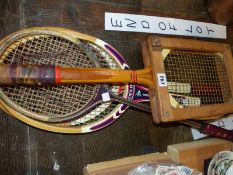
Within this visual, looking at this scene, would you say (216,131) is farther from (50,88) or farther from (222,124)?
(50,88)

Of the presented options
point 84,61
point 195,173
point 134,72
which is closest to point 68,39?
point 84,61

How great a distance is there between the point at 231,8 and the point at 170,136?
0.50 metres

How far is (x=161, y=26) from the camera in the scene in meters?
1.05

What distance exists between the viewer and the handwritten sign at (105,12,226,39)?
3.22ft

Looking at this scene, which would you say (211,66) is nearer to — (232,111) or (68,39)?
(232,111)

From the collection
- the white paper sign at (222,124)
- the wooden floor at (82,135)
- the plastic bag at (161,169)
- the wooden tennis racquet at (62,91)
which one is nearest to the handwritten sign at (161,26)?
the wooden floor at (82,135)

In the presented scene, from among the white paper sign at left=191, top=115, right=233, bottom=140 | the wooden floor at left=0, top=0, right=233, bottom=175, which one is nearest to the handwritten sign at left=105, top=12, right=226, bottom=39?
the wooden floor at left=0, top=0, right=233, bottom=175

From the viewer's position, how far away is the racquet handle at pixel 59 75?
2.16ft

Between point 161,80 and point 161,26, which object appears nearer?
point 161,80

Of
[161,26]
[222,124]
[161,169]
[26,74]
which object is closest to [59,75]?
[26,74]

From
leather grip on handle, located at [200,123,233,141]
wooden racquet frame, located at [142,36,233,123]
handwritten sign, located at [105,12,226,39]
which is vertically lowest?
leather grip on handle, located at [200,123,233,141]

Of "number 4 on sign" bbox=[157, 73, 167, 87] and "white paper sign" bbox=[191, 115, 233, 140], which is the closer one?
"number 4 on sign" bbox=[157, 73, 167, 87]

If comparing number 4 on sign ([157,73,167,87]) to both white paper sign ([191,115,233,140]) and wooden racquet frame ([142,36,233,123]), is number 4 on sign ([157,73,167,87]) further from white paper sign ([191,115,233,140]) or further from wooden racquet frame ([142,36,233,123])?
white paper sign ([191,115,233,140])

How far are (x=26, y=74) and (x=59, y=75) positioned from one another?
8 centimetres
